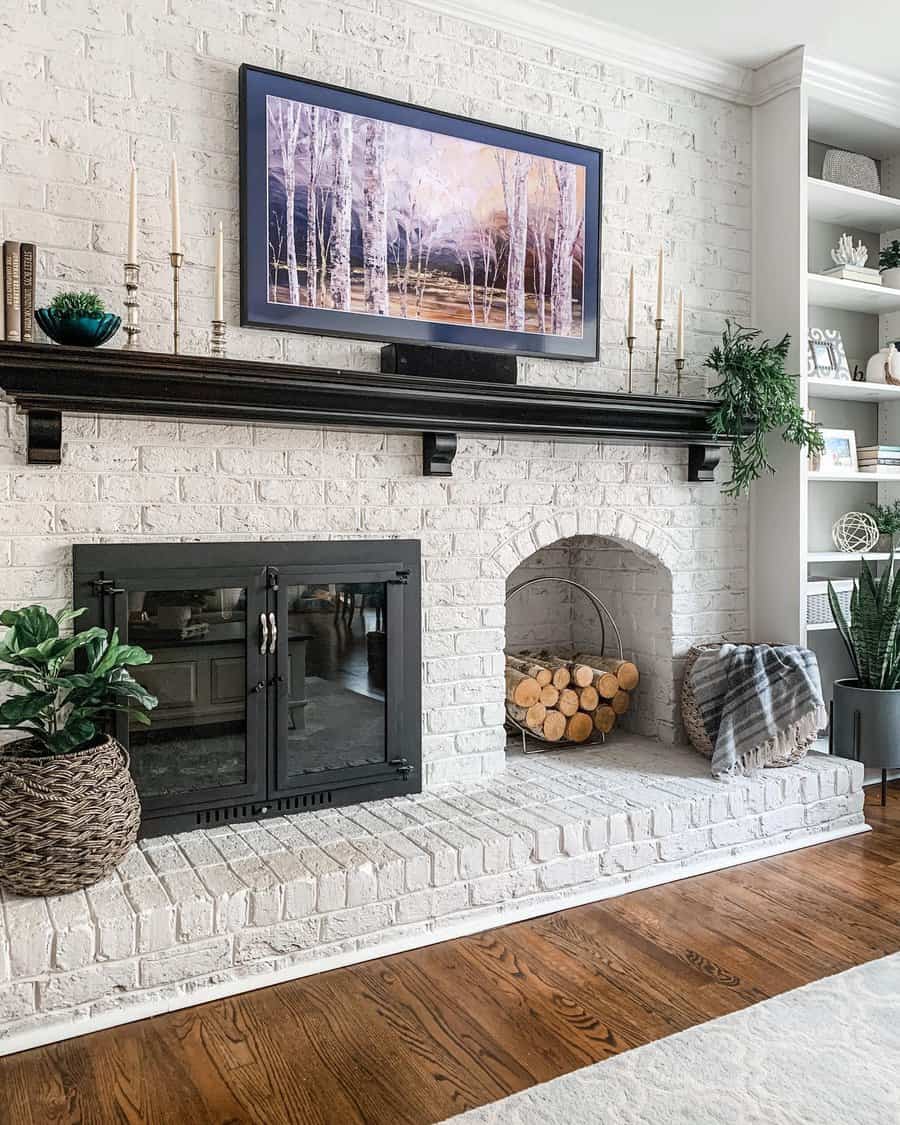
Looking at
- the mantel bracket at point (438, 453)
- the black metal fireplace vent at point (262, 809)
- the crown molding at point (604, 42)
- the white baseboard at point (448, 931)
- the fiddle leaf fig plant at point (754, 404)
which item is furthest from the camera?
the fiddle leaf fig plant at point (754, 404)

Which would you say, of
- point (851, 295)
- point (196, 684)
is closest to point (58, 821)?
point (196, 684)

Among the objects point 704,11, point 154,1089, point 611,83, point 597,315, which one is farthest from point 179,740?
point 704,11

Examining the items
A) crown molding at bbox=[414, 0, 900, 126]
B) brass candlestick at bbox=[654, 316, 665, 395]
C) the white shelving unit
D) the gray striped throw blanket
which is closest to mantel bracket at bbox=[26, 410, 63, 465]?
crown molding at bbox=[414, 0, 900, 126]

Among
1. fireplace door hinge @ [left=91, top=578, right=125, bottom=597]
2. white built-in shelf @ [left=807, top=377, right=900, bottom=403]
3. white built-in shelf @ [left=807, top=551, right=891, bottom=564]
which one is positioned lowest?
Answer: fireplace door hinge @ [left=91, top=578, right=125, bottom=597]

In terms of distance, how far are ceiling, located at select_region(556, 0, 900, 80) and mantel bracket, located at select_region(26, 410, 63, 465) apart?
2094mm

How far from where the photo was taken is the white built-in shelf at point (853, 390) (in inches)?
142

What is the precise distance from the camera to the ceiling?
10.0 ft

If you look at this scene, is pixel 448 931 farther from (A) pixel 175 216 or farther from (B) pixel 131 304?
(A) pixel 175 216

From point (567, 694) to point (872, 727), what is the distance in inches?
44.2

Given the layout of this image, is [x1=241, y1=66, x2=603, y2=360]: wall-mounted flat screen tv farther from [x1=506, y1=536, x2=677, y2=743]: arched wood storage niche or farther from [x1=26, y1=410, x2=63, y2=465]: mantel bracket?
[x1=506, y1=536, x2=677, y2=743]: arched wood storage niche

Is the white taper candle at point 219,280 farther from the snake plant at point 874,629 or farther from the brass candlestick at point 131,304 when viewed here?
the snake plant at point 874,629

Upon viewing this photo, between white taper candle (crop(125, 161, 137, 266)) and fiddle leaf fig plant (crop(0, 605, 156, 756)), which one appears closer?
fiddle leaf fig plant (crop(0, 605, 156, 756))

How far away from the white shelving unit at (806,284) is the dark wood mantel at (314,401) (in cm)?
56

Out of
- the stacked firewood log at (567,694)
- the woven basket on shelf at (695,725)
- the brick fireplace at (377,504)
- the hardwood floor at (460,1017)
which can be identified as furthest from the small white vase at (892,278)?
the hardwood floor at (460,1017)
